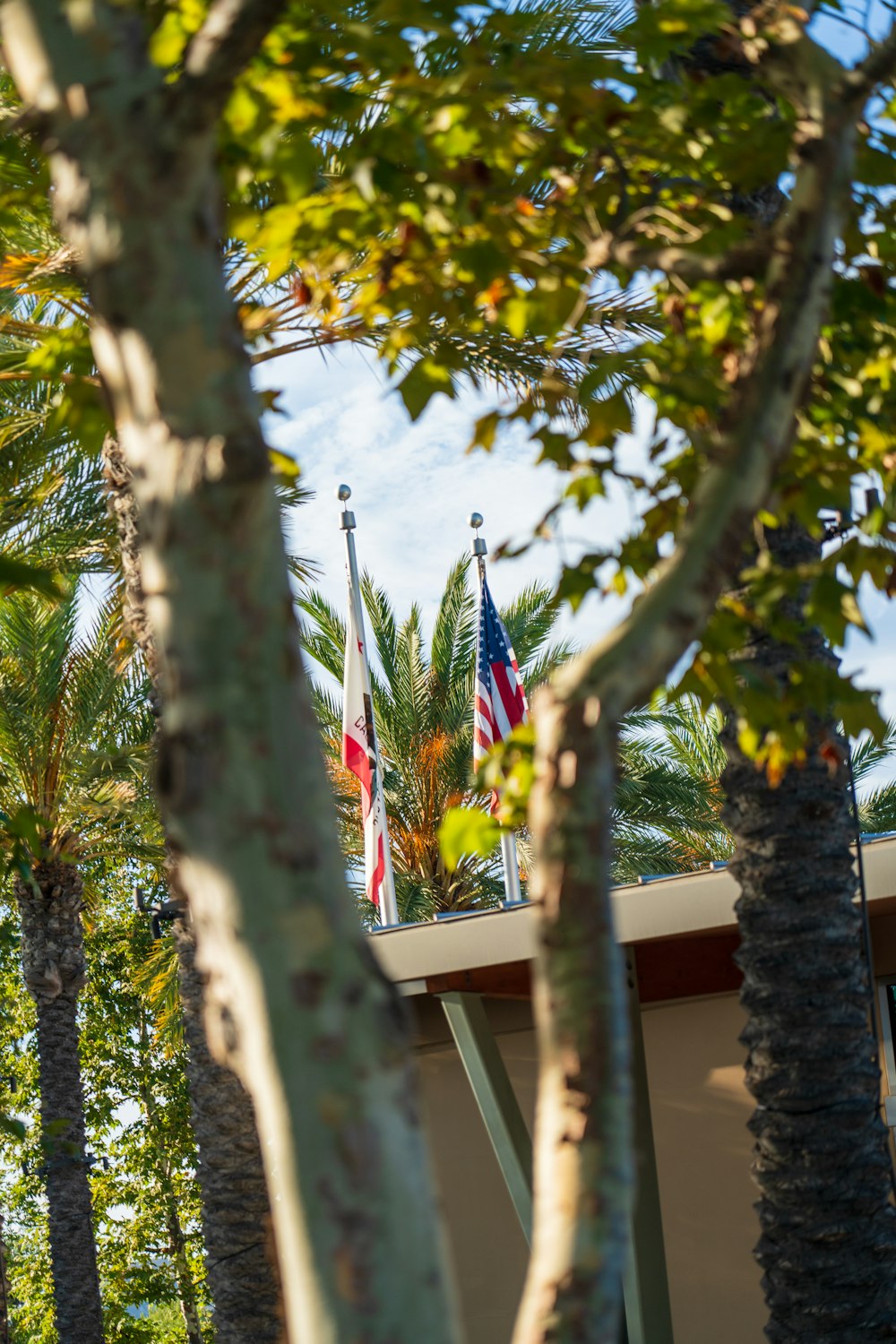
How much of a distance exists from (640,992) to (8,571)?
786cm

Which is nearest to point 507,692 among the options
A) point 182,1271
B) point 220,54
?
point 220,54

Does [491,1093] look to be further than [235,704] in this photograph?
Yes

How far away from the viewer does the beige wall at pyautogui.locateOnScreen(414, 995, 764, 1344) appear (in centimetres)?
957

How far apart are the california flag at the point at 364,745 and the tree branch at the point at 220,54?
1279 cm

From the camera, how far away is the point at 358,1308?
173cm

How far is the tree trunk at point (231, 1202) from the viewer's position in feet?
29.2

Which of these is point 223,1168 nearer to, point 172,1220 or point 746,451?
point 746,451

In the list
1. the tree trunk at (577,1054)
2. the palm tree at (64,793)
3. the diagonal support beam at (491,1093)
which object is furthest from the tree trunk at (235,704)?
the palm tree at (64,793)

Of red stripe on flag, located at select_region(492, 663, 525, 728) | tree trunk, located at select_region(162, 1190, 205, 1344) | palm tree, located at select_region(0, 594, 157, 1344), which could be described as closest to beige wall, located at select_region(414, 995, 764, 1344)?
red stripe on flag, located at select_region(492, 663, 525, 728)

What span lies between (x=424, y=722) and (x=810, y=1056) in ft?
51.7

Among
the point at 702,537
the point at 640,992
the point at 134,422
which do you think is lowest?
the point at 640,992

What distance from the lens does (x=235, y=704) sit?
190 cm

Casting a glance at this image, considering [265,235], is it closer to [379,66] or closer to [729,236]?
[379,66]

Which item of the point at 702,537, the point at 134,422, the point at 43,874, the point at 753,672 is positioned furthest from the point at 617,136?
the point at 43,874
